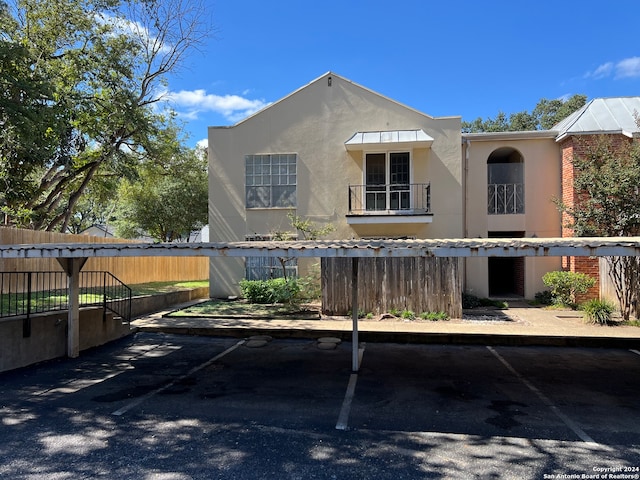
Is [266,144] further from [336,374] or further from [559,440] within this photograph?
[559,440]

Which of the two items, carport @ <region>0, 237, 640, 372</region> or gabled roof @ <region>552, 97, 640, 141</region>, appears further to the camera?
gabled roof @ <region>552, 97, 640, 141</region>

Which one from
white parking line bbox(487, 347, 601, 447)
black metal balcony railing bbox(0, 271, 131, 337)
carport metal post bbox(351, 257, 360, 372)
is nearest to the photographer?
white parking line bbox(487, 347, 601, 447)

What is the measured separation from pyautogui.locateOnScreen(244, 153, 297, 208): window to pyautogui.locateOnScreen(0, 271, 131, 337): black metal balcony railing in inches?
223

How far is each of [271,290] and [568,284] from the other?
9399 millimetres

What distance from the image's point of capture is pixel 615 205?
11.2m

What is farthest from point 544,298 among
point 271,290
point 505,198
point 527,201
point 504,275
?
point 271,290

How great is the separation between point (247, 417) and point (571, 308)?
1183 centimetres

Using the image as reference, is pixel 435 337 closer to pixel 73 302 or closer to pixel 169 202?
pixel 73 302

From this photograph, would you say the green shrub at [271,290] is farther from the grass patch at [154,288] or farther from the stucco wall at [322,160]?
the grass patch at [154,288]

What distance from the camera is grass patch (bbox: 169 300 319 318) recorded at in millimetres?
11852

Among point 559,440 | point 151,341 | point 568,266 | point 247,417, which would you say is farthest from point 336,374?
point 568,266

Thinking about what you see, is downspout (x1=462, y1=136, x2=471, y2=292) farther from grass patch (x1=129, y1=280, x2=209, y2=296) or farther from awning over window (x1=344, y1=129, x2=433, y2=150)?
grass patch (x1=129, y1=280, x2=209, y2=296)

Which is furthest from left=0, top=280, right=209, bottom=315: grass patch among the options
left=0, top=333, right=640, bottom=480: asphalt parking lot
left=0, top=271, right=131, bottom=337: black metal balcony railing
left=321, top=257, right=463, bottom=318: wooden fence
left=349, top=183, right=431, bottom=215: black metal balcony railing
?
left=349, top=183, right=431, bottom=215: black metal balcony railing

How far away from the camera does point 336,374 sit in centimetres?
677
